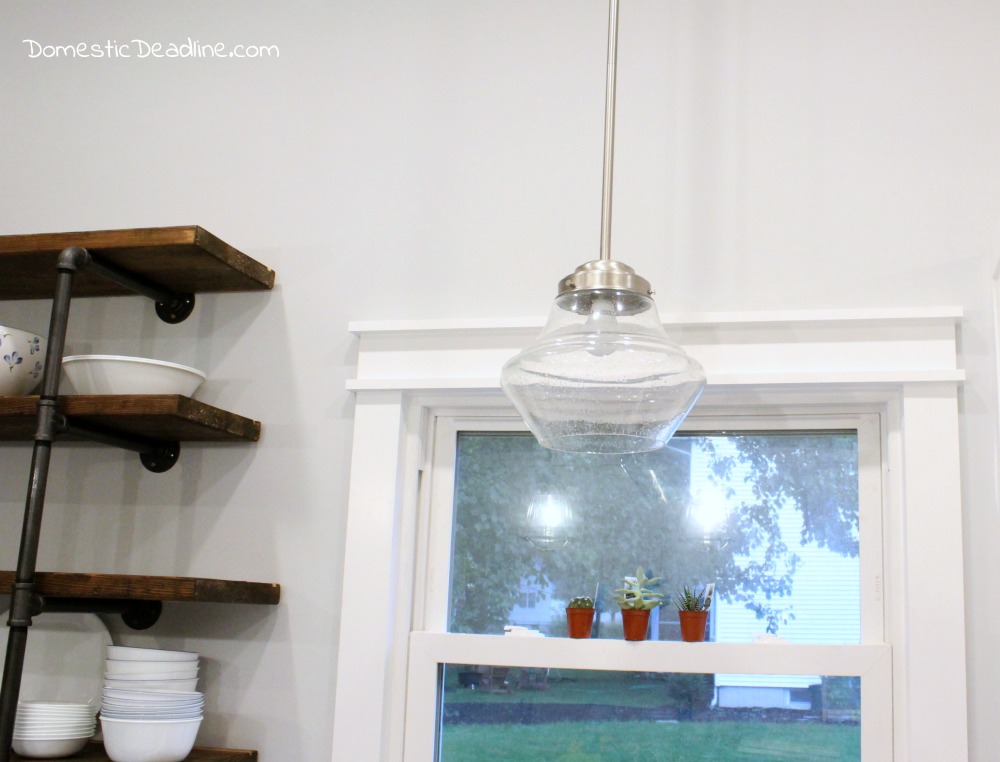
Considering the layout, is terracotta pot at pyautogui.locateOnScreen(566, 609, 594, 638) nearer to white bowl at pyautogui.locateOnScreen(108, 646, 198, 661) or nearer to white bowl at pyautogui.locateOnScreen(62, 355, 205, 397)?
white bowl at pyautogui.locateOnScreen(108, 646, 198, 661)

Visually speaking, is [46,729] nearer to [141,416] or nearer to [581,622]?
[141,416]

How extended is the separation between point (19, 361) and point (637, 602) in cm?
119

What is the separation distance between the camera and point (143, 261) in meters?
1.92

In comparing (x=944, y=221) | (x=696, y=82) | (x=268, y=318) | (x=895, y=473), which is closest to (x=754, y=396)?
(x=895, y=473)

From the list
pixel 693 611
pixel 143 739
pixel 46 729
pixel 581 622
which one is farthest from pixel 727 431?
pixel 46 729

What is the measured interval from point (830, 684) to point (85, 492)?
1.42m

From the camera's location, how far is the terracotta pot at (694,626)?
1.79 meters

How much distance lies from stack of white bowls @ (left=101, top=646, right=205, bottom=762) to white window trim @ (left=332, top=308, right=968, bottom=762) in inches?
10.1

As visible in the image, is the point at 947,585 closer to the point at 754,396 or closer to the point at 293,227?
the point at 754,396

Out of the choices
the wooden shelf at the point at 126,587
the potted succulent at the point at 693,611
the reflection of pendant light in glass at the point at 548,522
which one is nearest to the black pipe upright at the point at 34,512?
the wooden shelf at the point at 126,587

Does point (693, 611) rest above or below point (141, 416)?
below

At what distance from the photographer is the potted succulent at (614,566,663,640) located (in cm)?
181
